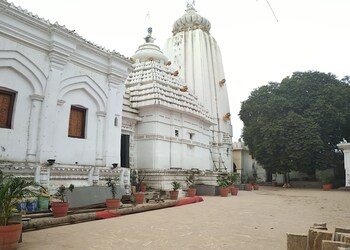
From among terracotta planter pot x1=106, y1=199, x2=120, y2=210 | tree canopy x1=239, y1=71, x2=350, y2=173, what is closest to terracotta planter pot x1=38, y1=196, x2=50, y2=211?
terracotta planter pot x1=106, y1=199, x2=120, y2=210

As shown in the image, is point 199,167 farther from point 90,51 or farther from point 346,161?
point 346,161

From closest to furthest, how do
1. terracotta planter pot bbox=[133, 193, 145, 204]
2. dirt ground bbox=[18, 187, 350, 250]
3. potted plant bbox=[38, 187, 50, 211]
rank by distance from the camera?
dirt ground bbox=[18, 187, 350, 250] < potted plant bbox=[38, 187, 50, 211] < terracotta planter pot bbox=[133, 193, 145, 204]

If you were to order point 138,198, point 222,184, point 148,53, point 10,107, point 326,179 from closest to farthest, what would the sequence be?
point 10,107
point 138,198
point 222,184
point 148,53
point 326,179

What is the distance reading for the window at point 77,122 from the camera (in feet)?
41.6

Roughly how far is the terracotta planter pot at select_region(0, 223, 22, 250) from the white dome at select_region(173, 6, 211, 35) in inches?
1202

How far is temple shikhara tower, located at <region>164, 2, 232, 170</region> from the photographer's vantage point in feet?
96.3

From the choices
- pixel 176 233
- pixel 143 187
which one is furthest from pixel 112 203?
pixel 143 187

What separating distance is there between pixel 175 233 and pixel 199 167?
15154mm

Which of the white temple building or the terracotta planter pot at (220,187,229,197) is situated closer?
the white temple building

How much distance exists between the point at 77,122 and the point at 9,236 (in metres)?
7.96

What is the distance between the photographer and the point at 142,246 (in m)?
5.93

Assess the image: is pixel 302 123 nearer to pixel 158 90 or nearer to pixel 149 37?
pixel 158 90

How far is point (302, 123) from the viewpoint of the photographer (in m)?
27.4

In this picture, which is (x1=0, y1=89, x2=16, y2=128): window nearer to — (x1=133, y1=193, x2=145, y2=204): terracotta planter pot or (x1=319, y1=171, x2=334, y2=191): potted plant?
(x1=133, y1=193, x2=145, y2=204): terracotta planter pot
